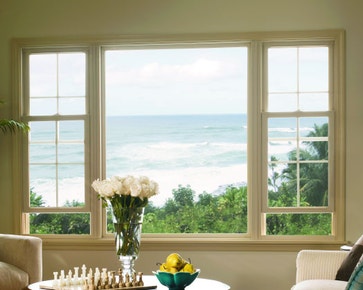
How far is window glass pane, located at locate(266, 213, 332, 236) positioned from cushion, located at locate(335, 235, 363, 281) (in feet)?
5.62

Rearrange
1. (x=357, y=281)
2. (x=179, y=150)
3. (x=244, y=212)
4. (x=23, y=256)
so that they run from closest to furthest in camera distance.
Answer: (x=357, y=281), (x=23, y=256), (x=244, y=212), (x=179, y=150)

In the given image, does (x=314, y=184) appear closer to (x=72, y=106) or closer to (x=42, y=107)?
(x=72, y=106)

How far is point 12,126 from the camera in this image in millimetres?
5895

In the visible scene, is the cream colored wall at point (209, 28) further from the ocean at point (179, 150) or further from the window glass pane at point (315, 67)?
the ocean at point (179, 150)

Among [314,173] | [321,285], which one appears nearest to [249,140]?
[314,173]

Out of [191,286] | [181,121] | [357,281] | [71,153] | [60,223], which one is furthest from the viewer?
[181,121]

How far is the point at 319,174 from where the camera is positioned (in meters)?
5.98

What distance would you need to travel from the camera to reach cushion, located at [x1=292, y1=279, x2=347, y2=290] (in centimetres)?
409

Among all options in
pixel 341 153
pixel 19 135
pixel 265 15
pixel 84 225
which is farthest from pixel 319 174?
pixel 19 135

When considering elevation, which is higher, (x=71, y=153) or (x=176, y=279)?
(x=71, y=153)

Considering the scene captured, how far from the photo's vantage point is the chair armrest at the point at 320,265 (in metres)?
4.57

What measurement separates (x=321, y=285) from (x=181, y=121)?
→ 4.39 m

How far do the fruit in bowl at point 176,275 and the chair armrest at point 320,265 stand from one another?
0.81m

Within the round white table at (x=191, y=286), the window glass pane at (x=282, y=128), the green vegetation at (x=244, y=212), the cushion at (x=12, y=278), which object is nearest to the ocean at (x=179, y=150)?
the green vegetation at (x=244, y=212)
